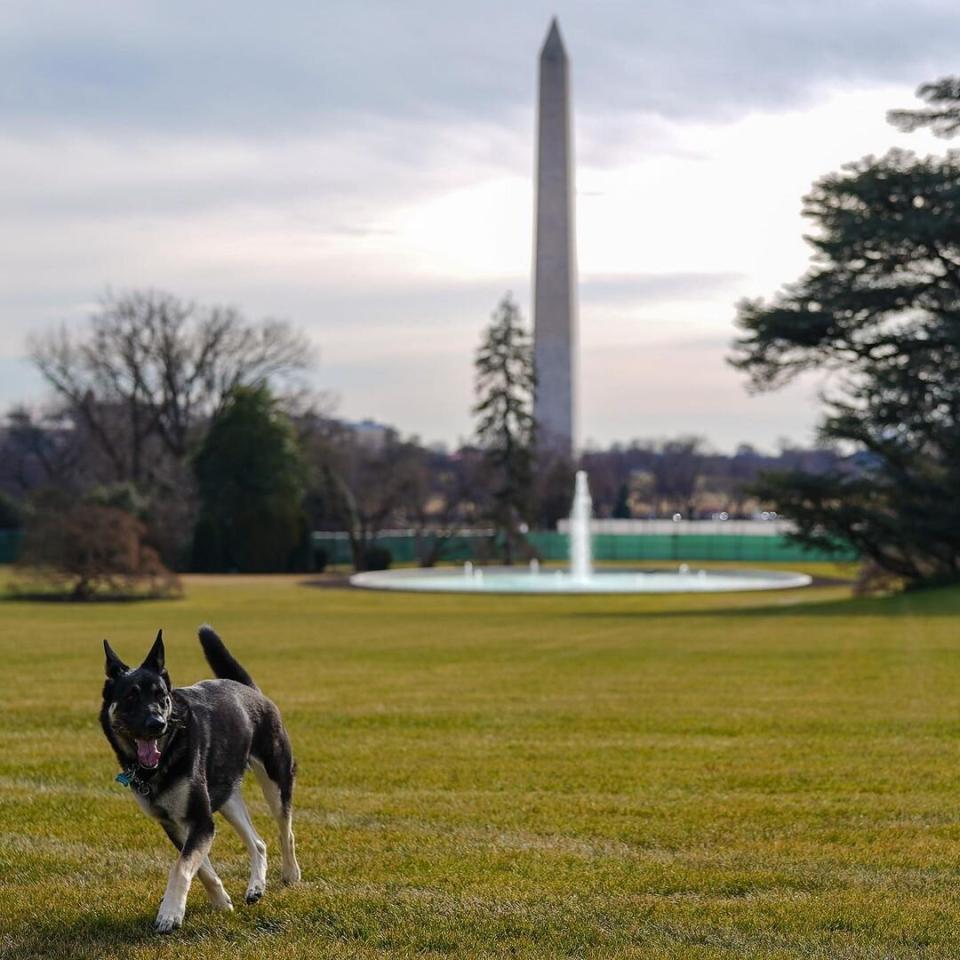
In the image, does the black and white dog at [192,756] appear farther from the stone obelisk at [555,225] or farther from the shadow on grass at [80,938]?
A: the stone obelisk at [555,225]

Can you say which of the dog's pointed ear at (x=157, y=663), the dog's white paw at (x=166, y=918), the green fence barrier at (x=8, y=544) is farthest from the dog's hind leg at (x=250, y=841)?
the green fence barrier at (x=8, y=544)

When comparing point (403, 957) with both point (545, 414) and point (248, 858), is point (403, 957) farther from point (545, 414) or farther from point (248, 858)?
point (545, 414)

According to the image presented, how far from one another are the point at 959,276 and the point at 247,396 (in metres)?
36.5

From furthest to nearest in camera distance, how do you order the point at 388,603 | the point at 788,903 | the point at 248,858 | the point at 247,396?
the point at 247,396 → the point at 388,603 → the point at 248,858 → the point at 788,903

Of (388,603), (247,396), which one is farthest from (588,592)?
(247,396)

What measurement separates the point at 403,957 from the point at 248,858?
1.97 m

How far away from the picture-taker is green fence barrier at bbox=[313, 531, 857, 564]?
2987 inches

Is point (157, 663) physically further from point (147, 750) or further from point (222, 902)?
point (222, 902)

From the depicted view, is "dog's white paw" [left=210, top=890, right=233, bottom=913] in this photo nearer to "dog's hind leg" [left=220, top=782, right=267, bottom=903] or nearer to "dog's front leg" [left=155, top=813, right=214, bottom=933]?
"dog's hind leg" [left=220, top=782, right=267, bottom=903]

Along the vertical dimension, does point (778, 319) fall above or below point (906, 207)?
below

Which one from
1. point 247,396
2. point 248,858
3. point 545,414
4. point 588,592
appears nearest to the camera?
point 248,858

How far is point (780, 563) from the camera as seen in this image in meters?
75.8

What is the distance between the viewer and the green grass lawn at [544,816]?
613 centimetres

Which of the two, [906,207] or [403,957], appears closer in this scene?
[403,957]
